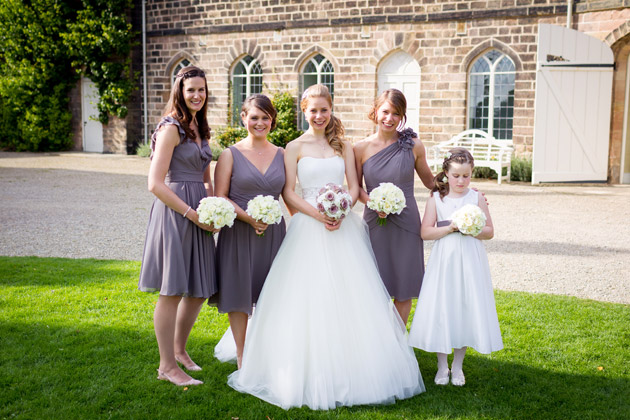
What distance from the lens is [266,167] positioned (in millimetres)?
3961

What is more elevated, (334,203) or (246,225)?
(334,203)

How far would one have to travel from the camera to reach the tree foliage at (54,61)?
19.3m

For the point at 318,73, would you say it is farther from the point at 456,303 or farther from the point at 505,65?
the point at 456,303

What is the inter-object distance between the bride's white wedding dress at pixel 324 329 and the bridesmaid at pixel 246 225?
14 centimetres

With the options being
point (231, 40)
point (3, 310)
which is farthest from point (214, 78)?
point (3, 310)

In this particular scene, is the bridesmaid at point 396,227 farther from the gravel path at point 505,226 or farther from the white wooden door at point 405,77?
the white wooden door at point 405,77

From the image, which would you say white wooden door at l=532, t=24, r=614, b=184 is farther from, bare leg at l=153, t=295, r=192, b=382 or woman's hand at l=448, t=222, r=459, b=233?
bare leg at l=153, t=295, r=192, b=382

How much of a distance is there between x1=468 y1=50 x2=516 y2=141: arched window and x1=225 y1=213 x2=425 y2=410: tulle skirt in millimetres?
11836

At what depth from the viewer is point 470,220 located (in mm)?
3734

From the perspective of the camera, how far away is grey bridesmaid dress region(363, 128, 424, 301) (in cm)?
417

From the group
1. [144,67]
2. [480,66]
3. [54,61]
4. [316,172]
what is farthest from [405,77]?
[316,172]

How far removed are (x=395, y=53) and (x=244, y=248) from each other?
12.9 meters

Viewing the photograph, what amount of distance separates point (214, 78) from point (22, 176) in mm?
6379

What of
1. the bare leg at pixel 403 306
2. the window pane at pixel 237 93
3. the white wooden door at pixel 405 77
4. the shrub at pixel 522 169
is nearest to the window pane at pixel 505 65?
the white wooden door at pixel 405 77
